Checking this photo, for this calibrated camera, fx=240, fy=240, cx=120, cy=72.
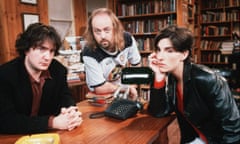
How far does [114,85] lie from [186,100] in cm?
58

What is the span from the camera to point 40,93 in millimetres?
1368

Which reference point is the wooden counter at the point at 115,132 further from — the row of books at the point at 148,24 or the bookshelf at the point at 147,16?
the row of books at the point at 148,24

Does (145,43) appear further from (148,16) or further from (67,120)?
(67,120)

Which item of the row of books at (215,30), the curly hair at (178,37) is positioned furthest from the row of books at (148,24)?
the curly hair at (178,37)

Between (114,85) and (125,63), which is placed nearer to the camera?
(114,85)

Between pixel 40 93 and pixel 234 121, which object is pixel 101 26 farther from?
pixel 234 121

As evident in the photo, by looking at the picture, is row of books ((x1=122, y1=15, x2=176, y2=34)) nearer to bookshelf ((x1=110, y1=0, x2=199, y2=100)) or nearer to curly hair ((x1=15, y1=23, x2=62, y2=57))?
bookshelf ((x1=110, y1=0, x2=199, y2=100))

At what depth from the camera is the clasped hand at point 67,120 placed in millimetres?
1173

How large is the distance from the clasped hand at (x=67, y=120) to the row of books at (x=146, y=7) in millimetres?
3207

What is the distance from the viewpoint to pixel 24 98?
1.28 metres

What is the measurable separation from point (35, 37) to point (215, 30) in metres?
5.23

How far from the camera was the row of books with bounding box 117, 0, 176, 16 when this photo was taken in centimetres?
402

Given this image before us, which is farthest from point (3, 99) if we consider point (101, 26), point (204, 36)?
point (204, 36)

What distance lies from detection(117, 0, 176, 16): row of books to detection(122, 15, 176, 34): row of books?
0.15 m
